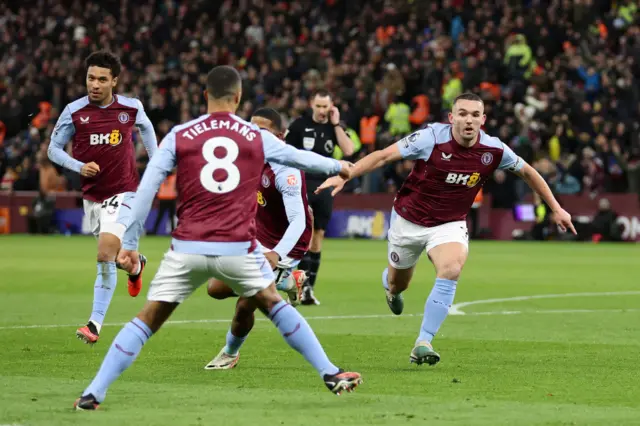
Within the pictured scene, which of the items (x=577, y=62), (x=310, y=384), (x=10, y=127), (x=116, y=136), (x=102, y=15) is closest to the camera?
(x=310, y=384)

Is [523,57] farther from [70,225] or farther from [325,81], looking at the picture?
[70,225]

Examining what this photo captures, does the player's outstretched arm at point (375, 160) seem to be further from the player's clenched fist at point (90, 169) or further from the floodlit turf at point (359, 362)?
the player's clenched fist at point (90, 169)

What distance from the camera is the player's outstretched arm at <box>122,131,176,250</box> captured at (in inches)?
276

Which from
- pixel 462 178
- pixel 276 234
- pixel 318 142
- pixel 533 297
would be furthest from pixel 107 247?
pixel 533 297

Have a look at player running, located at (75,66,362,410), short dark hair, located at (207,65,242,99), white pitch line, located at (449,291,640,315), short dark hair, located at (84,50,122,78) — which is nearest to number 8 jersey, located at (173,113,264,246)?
player running, located at (75,66,362,410)

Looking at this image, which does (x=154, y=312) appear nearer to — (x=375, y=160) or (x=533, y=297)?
(x=375, y=160)

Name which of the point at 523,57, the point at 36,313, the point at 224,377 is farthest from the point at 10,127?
the point at 224,377

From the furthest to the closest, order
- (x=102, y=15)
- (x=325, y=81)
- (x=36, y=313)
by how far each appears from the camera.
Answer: (x=102, y=15), (x=325, y=81), (x=36, y=313)

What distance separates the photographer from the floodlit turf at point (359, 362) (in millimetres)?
7055

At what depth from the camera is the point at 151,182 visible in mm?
7000

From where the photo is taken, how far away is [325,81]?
110 ft

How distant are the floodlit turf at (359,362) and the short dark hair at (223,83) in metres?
1.84

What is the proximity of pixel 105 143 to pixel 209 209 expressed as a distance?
4292mm

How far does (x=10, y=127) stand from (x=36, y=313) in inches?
1025
